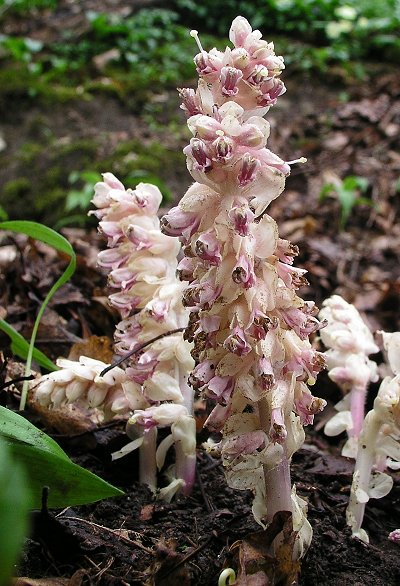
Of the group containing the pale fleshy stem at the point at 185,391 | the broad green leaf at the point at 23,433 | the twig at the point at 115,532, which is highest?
the broad green leaf at the point at 23,433

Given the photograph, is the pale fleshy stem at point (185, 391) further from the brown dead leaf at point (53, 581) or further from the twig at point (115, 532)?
the brown dead leaf at point (53, 581)

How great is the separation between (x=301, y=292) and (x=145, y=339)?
6.22ft

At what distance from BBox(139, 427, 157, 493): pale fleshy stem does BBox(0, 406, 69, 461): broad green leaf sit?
1.38 ft

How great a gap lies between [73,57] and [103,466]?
629 cm

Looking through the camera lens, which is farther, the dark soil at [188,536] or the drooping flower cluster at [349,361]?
the drooping flower cluster at [349,361]

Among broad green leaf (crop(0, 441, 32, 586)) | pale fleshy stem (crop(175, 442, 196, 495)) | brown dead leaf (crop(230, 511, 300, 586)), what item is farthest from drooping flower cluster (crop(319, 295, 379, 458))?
broad green leaf (crop(0, 441, 32, 586))

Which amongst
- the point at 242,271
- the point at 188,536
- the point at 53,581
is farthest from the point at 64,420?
the point at 242,271

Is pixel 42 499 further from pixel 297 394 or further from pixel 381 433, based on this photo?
pixel 381 433

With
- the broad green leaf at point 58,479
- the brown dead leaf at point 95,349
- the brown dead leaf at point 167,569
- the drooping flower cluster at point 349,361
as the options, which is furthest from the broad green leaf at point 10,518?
the brown dead leaf at point 95,349

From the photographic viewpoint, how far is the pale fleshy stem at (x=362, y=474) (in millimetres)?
1620

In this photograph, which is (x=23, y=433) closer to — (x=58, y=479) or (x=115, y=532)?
(x=58, y=479)

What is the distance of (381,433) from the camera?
5.33ft

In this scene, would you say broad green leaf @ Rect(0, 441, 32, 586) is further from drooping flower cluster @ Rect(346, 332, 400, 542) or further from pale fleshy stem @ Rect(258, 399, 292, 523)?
drooping flower cluster @ Rect(346, 332, 400, 542)

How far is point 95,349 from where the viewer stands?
2.21 meters
